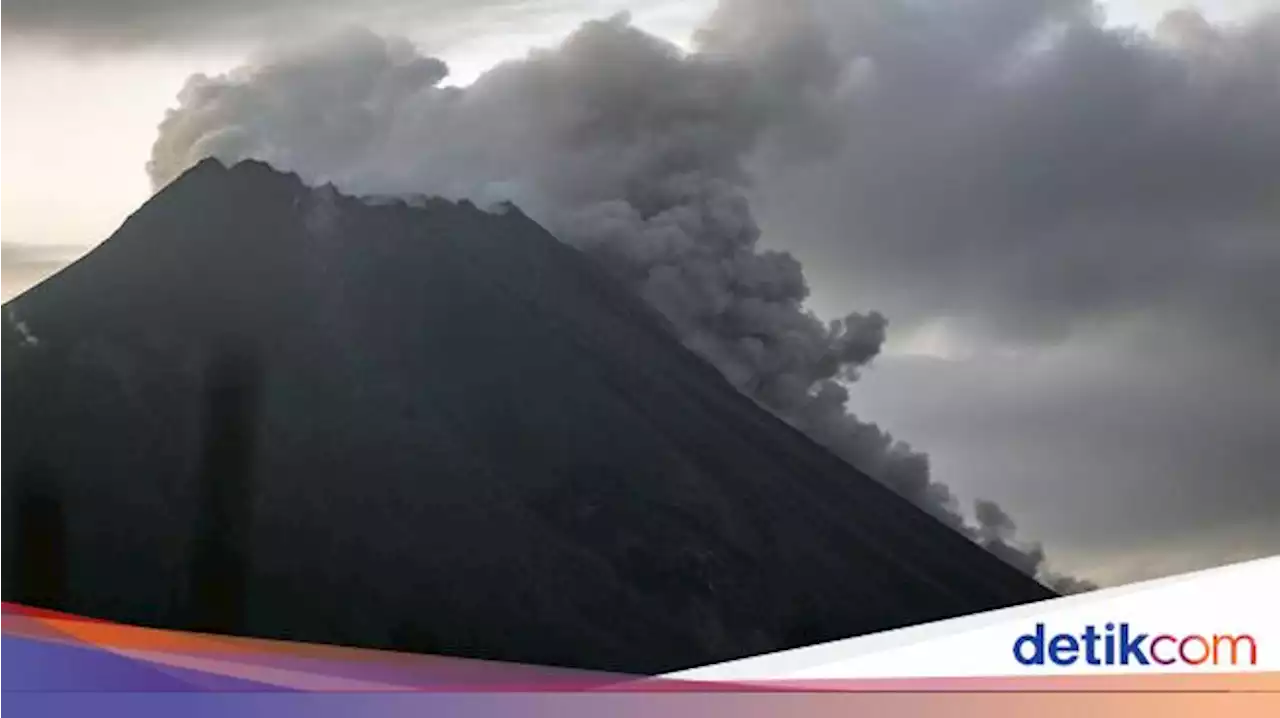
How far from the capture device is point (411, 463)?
122 inches

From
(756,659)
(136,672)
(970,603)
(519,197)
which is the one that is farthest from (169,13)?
(970,603)

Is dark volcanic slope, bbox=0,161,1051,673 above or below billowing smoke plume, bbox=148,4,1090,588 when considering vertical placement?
below

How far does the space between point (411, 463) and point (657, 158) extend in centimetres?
66

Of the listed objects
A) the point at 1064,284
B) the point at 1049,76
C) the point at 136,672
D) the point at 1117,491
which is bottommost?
the point at 136,672

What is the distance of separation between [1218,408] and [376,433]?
4.54 feet

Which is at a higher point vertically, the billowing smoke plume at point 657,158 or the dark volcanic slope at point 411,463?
the billowing smoke plume at point 657,158

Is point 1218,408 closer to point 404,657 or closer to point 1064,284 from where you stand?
point 1064,284

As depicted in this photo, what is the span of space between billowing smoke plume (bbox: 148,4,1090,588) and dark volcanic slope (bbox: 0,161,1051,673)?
1.9 inches

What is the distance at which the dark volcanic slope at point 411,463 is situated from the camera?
3002mm

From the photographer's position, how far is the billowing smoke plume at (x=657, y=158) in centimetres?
297

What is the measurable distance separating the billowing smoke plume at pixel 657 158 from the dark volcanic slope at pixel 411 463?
48 mm

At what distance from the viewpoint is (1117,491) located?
2900 millimetres

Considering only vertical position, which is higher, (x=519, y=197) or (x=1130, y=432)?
(x=519, y=197)

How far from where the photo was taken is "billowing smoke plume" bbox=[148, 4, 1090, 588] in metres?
2.97
